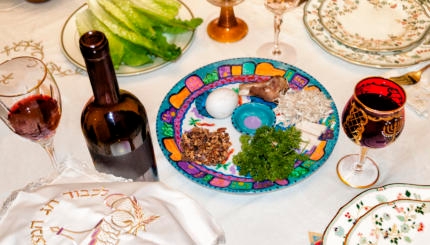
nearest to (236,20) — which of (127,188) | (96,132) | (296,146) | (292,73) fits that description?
(292,73)

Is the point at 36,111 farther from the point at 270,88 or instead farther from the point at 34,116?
the point at 270,88

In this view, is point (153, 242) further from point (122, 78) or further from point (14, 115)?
point (122, 78)

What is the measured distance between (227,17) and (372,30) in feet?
1.24

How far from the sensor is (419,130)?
107 centimetres

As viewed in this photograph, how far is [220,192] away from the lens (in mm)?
995

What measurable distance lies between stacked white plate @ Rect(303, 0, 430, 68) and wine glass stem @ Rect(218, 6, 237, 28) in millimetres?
191

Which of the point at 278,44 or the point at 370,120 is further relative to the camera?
the point at 278,44

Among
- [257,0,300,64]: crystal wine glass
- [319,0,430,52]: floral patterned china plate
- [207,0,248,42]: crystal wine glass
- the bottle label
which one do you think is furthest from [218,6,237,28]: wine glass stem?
Result: the bottle label

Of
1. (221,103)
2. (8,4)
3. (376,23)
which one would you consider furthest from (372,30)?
(8,4)

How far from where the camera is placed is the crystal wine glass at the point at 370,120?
86 centimetres

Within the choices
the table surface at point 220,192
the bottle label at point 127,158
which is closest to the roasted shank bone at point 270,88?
the table surface at point 220,192

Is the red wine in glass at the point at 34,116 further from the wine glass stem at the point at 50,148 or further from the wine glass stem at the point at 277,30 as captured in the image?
the wine glass stem at the point at 277,30

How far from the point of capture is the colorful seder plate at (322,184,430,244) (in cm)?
84

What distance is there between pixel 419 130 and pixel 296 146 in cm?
30
